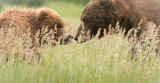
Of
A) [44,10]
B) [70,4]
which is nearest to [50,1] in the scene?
[70,4]

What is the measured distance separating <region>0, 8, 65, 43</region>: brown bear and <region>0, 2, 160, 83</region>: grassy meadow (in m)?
0.68

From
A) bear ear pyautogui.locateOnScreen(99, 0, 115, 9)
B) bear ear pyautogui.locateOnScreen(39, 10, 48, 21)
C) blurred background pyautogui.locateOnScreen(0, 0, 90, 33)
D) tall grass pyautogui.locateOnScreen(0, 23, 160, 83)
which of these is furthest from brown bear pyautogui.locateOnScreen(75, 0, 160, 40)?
blurred background pyautogui.locateOnScreen(0, 0, 90, 33)

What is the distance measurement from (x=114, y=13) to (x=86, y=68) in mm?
1532

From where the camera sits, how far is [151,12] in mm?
7484

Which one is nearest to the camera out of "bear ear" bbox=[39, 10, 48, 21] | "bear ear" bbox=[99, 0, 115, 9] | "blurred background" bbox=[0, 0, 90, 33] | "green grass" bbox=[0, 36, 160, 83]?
"green grass" bbox=[0, 36, 160, 83]

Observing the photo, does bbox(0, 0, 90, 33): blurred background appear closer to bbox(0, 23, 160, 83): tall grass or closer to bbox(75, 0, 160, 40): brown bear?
bbox(75, 0, 160, 40): brown bear

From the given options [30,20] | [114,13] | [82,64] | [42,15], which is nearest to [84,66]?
[82,64]

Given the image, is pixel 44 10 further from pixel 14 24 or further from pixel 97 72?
pixel 97 72

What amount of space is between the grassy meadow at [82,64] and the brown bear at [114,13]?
63 cm

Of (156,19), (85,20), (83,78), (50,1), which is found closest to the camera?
(83,78)

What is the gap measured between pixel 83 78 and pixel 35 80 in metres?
0.55

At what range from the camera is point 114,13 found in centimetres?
782

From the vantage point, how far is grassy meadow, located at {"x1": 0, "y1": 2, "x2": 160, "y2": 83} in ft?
21.2

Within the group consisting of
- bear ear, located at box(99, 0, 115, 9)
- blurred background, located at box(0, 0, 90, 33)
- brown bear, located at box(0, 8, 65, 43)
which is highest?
blurred background, located at box(0, 0, 90, 33)
